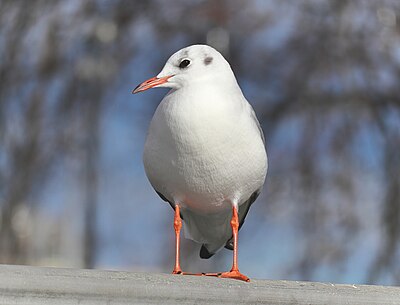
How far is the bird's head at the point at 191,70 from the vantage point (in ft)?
9.42

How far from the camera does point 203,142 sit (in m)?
2.70

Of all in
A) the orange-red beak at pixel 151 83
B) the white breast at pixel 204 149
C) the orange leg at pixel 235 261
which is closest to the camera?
the orange leg at pixel 235 261

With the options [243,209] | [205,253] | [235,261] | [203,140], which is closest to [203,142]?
[203,140]

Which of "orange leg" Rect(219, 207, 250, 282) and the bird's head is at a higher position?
the bird's head

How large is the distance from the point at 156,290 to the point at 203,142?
0.67 meters

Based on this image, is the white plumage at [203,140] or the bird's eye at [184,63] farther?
the bird's eye at [184,63]

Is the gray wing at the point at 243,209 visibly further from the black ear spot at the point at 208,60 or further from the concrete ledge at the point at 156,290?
the concrete ledge at the point at 156,290

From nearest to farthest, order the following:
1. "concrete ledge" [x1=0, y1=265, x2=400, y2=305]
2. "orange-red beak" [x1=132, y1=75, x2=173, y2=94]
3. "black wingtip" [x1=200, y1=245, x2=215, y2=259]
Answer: "concrete ledge" [x1=0, y1=265, x2=400, y2=305]
"orange-red beak" [x1=132, y1=75, x2=173, y2=94]
"black wingtip" [x1=200, y1=245, x2=215, y2=259]

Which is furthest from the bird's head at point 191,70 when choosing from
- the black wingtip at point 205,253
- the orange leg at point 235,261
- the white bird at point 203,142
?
the black wingtip at point 205,253

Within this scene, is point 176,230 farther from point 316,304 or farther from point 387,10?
point 387,10

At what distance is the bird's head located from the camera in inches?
113

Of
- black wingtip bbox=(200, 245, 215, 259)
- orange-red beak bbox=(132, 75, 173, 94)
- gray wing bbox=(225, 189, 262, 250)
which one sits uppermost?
orange-red beak bbox=(132, 75, 173, 94)

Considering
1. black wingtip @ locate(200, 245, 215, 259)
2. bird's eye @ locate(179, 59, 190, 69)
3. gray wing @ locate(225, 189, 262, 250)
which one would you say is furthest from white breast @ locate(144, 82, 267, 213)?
black wingtip @ locate(200, 245, 215, 259)

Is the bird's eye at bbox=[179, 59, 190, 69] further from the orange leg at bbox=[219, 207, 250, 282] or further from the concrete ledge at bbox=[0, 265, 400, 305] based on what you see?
the concrete ledge at bbox=[0, 265, 400, 305]
